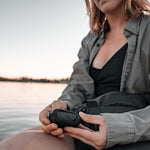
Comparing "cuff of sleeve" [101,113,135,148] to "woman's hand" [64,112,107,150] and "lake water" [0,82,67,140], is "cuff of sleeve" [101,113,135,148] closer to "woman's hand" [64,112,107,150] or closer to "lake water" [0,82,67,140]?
"woman's hand" [64,112,107,150]

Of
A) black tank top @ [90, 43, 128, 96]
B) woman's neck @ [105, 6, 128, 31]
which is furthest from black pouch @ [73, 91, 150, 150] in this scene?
woman's neck @ [105, 6, 128, 31]

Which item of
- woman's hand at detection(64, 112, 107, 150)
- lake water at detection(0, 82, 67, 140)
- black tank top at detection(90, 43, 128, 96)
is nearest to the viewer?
woman's hand at detection(64, 112, 107, 150)

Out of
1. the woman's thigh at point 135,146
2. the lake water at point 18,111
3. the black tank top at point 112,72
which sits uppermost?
the black tank top at point 112,72

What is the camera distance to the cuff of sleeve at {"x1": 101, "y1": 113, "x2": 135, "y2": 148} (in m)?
0.73

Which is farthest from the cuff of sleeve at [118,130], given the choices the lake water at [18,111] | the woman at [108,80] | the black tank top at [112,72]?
the lake water at [18,111]

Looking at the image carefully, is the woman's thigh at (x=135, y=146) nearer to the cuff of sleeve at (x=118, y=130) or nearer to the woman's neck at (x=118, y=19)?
the cuff of sleeve at (x=118, y=130)

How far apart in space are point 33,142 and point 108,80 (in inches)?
22.5

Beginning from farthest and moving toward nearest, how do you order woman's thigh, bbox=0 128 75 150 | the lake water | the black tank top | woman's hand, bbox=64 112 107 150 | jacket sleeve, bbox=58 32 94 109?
the lake water, jacket sleeve, bbox=58 32 94 109, the black tank top, woman's thigh, bbox=0 128 75 150, woman's hand, bbox=64 112 107 150

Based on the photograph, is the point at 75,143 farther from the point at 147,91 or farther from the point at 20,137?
the point at 147,91

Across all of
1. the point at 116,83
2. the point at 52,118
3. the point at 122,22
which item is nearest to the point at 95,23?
the point at 122,22

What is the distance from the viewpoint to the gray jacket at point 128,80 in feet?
2.44

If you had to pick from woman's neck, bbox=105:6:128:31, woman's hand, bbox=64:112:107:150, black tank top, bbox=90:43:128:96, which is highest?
woman's neck, bbox=105:6:128:31

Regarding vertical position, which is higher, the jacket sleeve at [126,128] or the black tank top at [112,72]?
the black tank top at [112,72]

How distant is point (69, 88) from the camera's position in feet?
4.53
